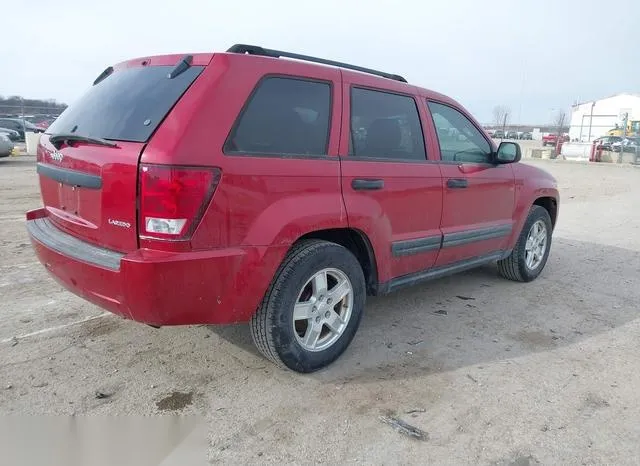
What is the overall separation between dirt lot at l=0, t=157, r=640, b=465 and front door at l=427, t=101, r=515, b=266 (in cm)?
58

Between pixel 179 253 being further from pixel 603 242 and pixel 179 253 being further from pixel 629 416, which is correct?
pixel 603 242

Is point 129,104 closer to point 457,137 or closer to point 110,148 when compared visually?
point 110,148

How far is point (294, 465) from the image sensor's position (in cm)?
239

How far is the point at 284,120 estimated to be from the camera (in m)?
3.03

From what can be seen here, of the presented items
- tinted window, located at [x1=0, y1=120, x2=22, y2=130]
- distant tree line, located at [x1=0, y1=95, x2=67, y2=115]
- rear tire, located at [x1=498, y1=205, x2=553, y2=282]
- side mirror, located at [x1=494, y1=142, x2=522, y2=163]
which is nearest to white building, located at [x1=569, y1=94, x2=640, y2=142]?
distant tree line, located at [x1=0, y1=95, x2=67, y2=115]

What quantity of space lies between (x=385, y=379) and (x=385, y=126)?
5.76 feet

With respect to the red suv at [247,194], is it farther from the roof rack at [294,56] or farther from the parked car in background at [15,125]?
the parked car in background at [15,125]

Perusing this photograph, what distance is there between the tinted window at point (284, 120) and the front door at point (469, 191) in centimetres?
129

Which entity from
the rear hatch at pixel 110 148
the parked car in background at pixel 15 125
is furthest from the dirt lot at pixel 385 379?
the parked car in background at pixel 15 125

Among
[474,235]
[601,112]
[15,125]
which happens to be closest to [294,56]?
[474,235]

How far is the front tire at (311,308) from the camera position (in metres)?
2.99

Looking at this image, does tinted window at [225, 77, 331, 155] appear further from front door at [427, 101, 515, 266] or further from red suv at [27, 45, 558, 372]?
front door at [427, 101, 515, 266]

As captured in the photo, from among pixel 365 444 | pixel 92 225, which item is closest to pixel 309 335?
pixel 365 444

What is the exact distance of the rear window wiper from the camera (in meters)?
2.77
